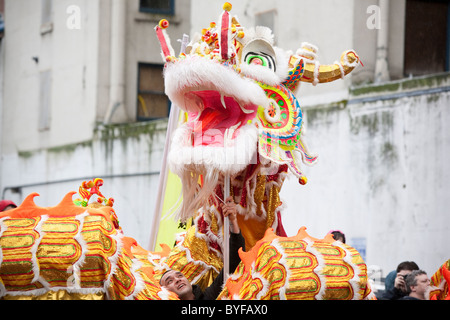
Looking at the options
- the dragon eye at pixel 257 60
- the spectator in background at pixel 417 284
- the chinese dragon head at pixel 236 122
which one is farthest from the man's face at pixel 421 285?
the dragon eye at pixel 257 60

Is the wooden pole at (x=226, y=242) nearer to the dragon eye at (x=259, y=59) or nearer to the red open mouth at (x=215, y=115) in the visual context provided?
the red open mouth at (x=215, y=115)

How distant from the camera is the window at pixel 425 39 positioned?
31.9 feet

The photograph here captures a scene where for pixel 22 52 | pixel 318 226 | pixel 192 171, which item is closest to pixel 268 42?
pixel 192 171

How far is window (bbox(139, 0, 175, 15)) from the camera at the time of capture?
14.8 meters

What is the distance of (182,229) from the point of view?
5.37 metres

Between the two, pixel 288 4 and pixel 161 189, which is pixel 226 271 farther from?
pixel 288 4

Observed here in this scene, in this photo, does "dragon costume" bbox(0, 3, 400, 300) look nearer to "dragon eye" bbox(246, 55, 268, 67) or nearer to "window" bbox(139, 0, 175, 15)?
"dragon eye" bbox(246, 55, 268, 67)

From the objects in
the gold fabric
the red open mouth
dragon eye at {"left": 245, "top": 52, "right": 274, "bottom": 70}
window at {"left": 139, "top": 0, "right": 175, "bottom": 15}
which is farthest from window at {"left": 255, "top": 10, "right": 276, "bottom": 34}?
the gold fabric

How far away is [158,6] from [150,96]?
1.63 meters

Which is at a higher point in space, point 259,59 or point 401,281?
point 259,59

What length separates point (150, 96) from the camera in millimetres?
14852

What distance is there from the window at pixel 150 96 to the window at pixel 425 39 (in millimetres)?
5870

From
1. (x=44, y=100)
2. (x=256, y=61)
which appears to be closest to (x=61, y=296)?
(x=256, y=61)

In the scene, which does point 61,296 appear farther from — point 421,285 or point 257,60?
point 421,285
